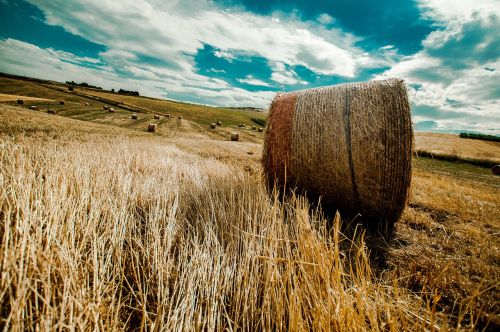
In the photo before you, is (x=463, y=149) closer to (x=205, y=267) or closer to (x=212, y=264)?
(x=212, y=264)

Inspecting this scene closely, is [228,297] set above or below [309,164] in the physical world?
below

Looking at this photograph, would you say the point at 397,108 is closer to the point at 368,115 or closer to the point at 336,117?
the point at 368,115

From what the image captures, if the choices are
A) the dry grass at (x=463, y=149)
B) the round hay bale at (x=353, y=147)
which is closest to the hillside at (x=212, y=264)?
the round hay bale at (x=353, y=147)

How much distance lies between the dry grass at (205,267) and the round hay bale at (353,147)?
659mm

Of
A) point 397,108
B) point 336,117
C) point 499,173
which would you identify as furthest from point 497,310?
point 499,173

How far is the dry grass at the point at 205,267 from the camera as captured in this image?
1.28 metres

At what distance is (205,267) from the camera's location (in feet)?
5.69

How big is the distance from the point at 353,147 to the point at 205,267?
2717 millimetres

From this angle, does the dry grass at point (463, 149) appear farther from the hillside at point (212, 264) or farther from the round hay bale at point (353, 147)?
the hillside at point (212, 264)

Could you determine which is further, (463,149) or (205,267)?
(463,149)

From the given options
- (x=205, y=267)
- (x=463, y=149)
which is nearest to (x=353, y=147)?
(x=205, y=267)

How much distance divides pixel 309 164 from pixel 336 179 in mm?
476

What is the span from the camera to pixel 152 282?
1.69 metres

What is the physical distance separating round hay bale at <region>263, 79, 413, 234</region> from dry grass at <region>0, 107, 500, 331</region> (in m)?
0.66
